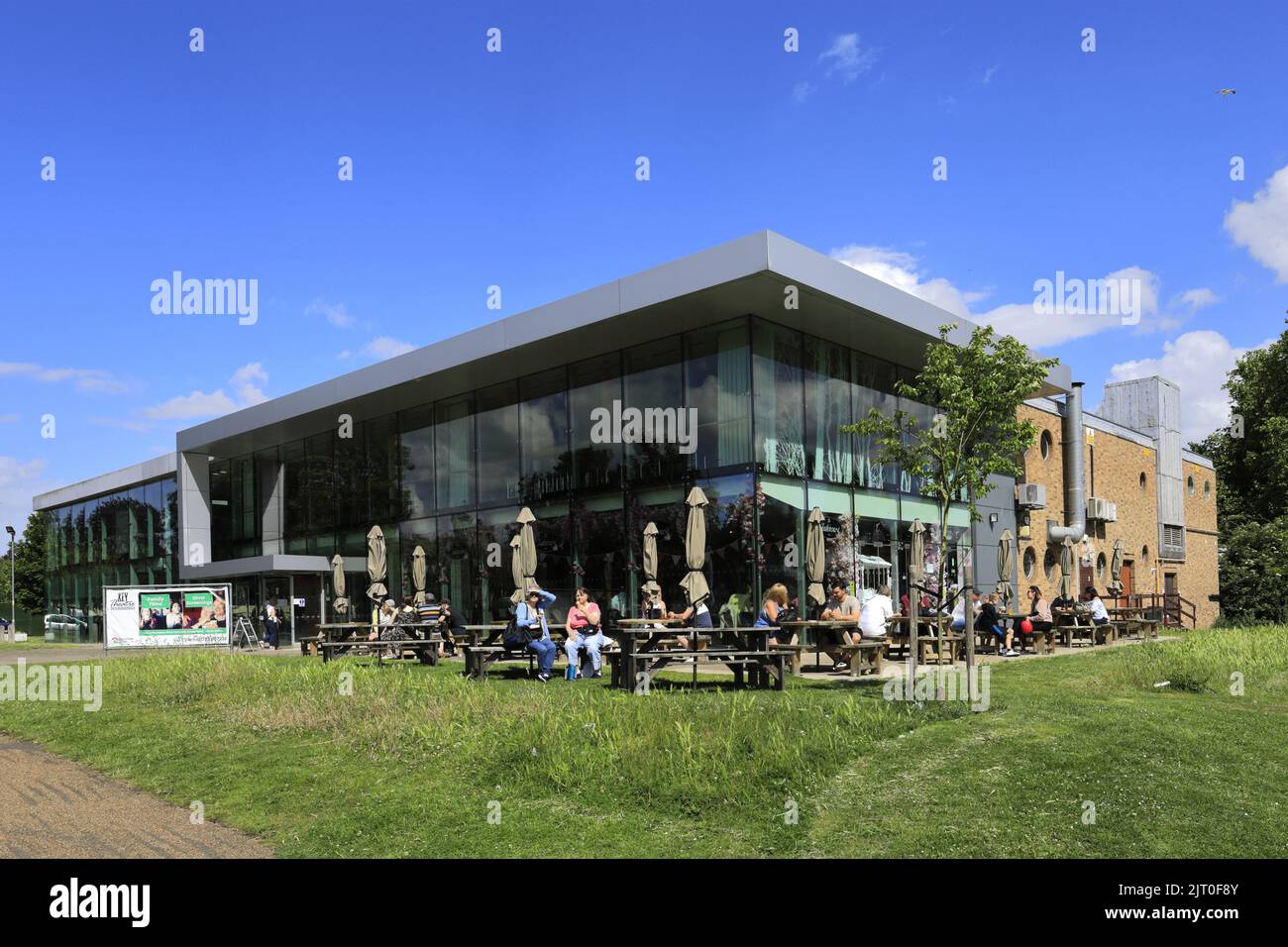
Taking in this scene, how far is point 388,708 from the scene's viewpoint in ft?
35.7

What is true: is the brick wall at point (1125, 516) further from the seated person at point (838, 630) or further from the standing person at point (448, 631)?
the standing person at point (448, 631)

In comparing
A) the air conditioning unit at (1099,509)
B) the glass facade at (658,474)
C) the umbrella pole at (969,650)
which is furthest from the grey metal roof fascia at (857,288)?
the air conditioning unit at (1099,509)

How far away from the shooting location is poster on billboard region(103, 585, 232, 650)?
70.6 feet

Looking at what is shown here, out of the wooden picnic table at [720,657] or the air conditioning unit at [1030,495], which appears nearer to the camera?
the wooden picnic table at [720,657]

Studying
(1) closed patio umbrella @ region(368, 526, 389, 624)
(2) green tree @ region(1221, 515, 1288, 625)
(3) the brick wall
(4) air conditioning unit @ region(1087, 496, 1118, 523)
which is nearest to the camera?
(1) closed patio umbrella @ region(368, 526, 389, 624)

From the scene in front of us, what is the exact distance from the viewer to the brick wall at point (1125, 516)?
29.6m

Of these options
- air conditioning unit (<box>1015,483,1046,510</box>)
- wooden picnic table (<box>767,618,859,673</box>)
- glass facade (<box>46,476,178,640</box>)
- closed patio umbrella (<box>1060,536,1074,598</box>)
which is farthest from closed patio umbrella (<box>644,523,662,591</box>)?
glass facade (<box>46,476,178,640</box>)

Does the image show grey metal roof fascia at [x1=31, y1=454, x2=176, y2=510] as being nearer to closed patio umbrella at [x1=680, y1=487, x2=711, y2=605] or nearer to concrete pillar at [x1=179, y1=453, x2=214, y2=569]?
concrete pillar at [x1=179, y1=453, x2=214, y2=569]

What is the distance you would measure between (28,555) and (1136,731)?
89856 millimetres

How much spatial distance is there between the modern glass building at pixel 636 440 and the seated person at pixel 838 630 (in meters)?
2.29

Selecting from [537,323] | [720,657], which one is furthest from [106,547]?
[720,657]

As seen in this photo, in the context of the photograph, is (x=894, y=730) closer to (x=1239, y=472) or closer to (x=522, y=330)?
(x=522, y=330)

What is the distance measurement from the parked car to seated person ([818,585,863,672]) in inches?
1579
